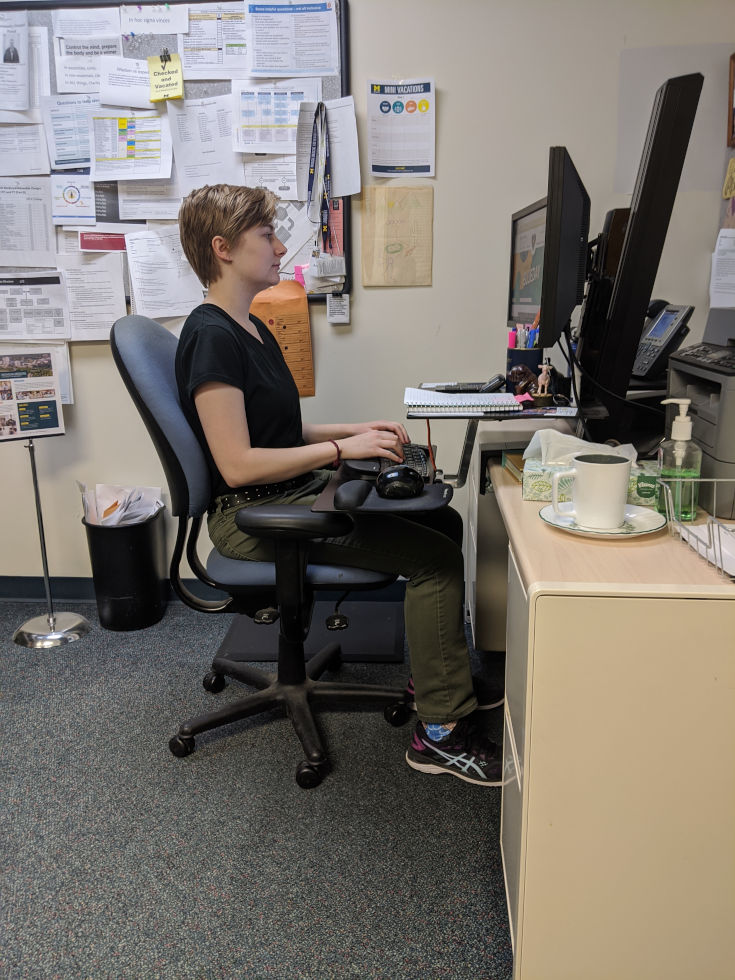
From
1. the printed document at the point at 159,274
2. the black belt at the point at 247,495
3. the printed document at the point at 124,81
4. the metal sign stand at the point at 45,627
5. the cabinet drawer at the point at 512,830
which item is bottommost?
the metal sign stand at the point at 45,627

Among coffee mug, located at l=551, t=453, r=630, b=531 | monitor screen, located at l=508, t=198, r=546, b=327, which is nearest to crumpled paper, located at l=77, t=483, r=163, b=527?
monitor screen, located at l=508, t=198, r=546, b=327

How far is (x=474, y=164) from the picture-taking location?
7.48 feet

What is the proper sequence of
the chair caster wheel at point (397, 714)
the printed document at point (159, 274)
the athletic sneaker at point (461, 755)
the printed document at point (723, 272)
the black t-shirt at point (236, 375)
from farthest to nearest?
the printed document at point (159, 274), the printed document at point (723, 272), the chair caster wheel at point (397, 714), the athletic sneaker at point (461, 755), the black t-shirt at point (236, 375)

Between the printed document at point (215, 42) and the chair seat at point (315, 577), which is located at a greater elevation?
the printed document at point (215, 42)

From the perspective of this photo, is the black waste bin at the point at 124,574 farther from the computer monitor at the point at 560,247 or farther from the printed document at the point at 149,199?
the computer monitor at the point at 560,247

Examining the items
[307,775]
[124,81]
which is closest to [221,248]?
[124,81]

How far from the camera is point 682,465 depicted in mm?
1155

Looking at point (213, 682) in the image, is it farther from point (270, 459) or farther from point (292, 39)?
point (292, 39)

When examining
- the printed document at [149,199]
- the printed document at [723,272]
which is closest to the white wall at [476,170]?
the printed document at [723,272]

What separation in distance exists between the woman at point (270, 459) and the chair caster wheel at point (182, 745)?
47 centimetres

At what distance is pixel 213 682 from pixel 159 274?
4.25ft

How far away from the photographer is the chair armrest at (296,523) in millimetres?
1433

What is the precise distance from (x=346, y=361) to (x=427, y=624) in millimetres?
1130

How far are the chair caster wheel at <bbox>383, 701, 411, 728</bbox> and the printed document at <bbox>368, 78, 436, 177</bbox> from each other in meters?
1.55
